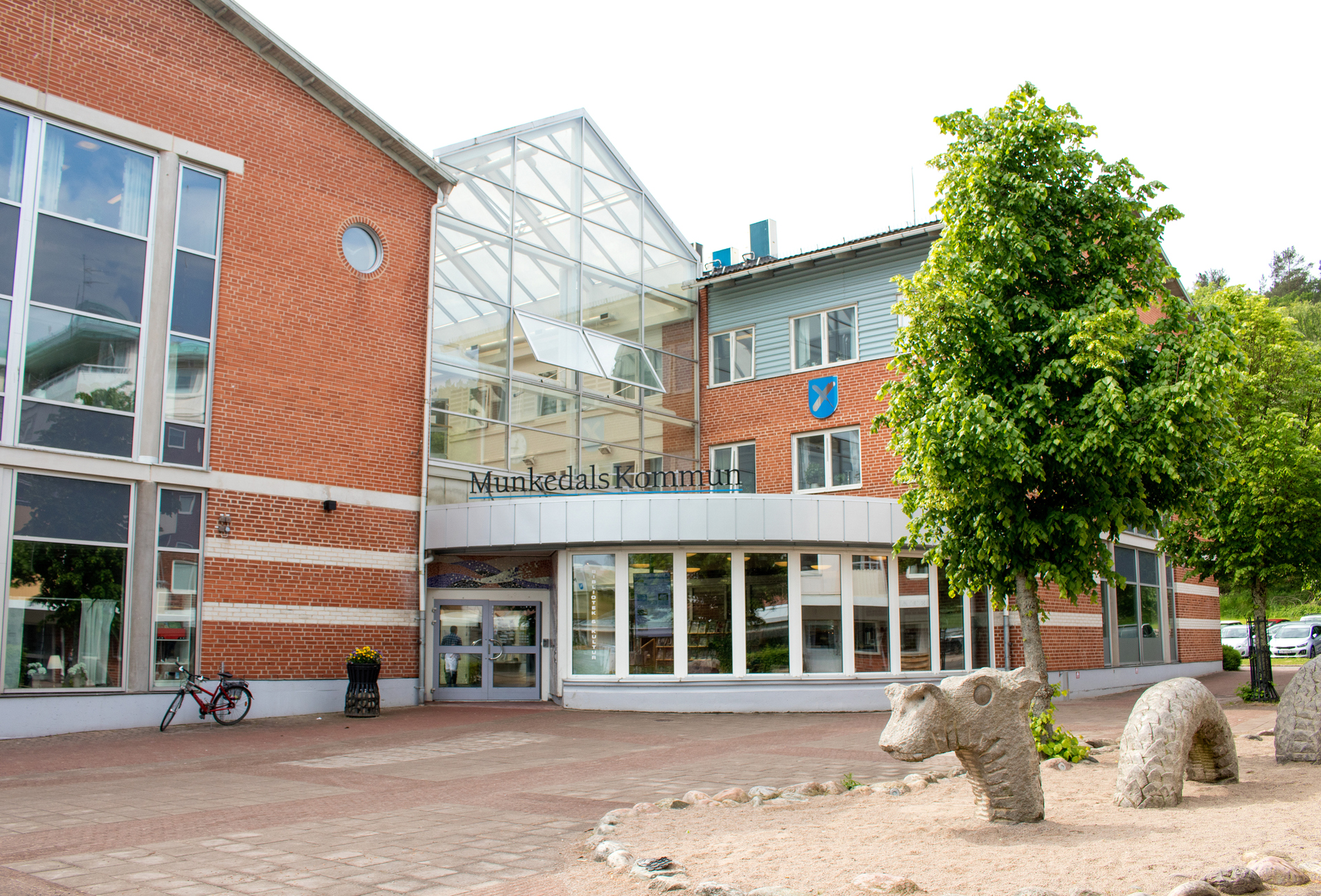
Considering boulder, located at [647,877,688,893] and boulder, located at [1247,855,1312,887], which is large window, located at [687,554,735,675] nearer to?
boulder, located at [647,877,688,893]

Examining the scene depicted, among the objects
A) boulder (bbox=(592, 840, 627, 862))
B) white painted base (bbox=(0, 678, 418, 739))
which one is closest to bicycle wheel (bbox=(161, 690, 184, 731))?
white painted base (bbox=(0, 678, 418, 739))

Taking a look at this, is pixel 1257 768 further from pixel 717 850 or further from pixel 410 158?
pixel 410 158

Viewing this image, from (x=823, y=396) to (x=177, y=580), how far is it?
12922 millimetres

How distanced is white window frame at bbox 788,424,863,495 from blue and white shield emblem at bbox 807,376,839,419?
0.38 metres

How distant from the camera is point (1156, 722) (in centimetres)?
723

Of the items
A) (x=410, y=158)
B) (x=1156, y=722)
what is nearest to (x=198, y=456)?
(x=410, y=158)

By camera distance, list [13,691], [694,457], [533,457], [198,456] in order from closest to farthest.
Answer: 1. [13,691]
2. [198,456]
3. [533,457]
4. [694,457]

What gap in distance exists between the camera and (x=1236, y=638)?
127ft

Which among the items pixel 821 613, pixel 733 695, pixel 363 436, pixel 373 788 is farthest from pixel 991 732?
pixel 363 436

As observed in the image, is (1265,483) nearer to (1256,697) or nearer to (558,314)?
(1256,697)

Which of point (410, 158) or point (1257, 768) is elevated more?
point (410, 158)

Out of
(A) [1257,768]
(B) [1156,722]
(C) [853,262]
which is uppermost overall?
(C) [853,262]

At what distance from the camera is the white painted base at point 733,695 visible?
16.5m

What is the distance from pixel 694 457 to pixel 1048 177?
13425 millimetres
